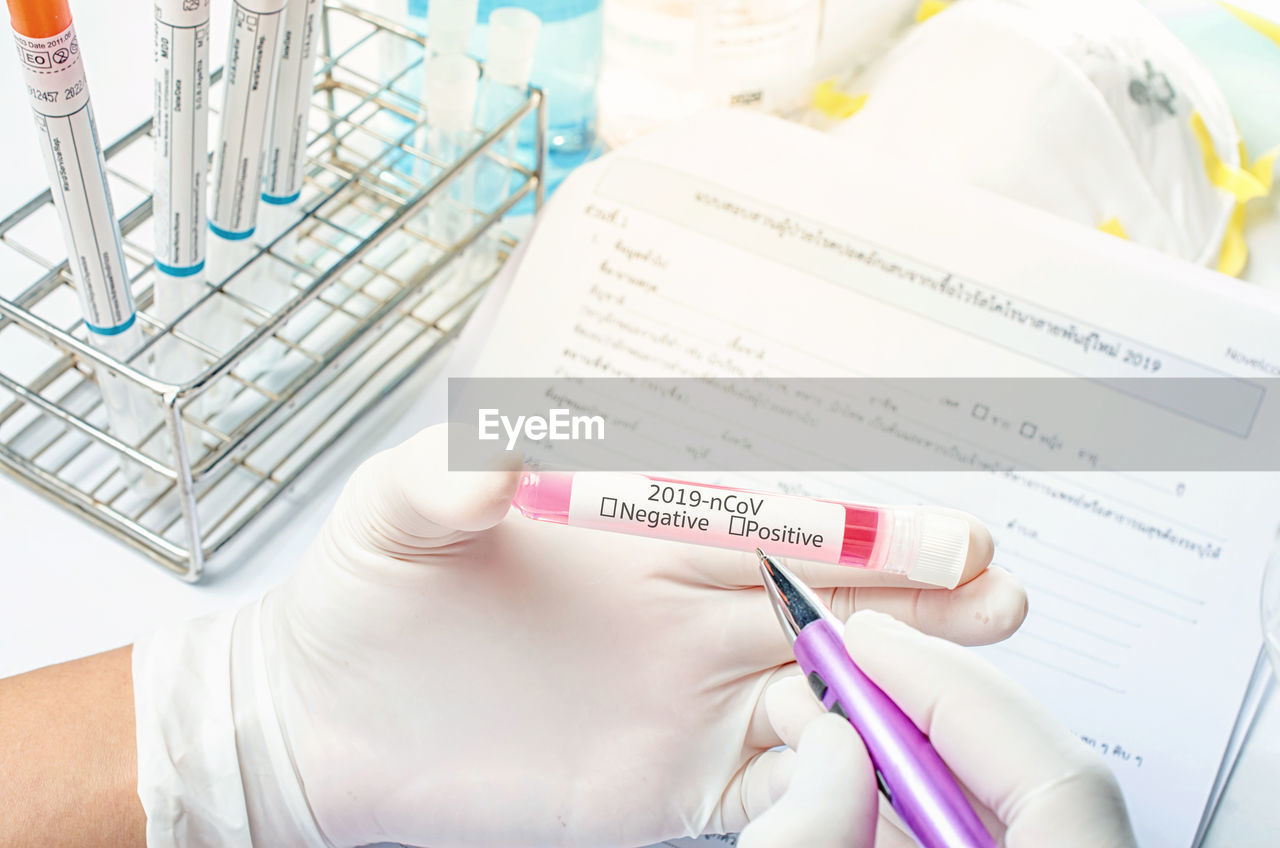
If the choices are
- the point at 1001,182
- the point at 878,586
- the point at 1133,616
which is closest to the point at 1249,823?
the point at 1133,616

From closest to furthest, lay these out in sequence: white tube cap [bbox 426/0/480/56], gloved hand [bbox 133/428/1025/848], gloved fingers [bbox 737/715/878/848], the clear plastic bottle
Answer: gloved fingers [bbox 737/715/878/848] → gloved hand [bbox 133/428/1025/848] → white tube cap [bbox 426/0/480/56] → the clear plastic bottle

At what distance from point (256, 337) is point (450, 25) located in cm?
19

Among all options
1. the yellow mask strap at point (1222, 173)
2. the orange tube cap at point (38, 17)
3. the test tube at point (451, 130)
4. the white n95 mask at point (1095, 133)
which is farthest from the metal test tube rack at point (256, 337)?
the yellow mask strap at point (1222, 173)

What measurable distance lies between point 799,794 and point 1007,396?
261 millimetres

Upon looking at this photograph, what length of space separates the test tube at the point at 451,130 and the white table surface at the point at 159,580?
8 centimetres

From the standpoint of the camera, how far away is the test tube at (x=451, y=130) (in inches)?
20.8

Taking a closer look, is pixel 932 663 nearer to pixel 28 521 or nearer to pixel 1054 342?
pixel 1054 342

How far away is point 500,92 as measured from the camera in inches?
22.0

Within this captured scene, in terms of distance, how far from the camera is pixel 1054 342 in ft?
1.69

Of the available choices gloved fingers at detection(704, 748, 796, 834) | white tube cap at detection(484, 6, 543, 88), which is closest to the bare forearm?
gloved fingers at detection(704, 748, 796, 834)

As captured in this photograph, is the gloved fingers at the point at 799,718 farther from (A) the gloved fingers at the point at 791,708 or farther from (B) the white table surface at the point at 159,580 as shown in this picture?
(B) the white table surface at the point at 159,580

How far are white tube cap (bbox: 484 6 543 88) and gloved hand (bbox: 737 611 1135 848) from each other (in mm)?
336

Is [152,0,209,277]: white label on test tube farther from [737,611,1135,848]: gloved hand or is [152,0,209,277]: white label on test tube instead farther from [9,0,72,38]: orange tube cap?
[737,611,1135,848]: gloved hand

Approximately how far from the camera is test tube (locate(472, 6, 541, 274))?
529 mm
